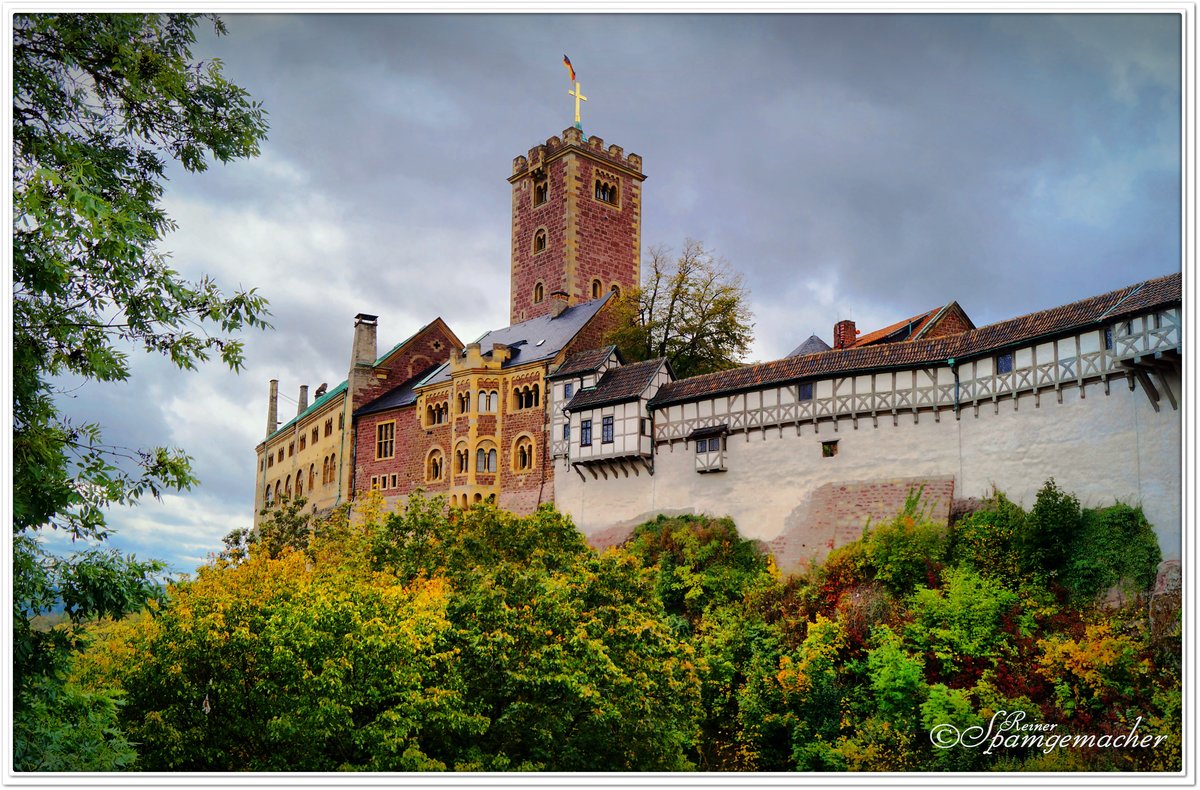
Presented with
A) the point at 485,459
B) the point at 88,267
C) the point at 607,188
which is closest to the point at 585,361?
the point at 485,459

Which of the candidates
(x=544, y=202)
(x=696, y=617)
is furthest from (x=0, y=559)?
(x=544, y=202)

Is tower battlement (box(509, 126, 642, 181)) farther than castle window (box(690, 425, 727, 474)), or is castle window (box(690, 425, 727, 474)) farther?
tower battlement (box(509, 126, 642, 181))

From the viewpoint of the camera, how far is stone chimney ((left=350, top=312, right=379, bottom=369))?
39.2 metres

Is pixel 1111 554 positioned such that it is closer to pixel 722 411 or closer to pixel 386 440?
pixel 722 411

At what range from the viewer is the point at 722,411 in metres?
26.2

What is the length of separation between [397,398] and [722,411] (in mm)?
15249

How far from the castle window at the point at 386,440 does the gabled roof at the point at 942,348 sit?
1184 cm

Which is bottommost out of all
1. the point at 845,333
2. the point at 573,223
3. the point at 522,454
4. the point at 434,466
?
the point at 434,466

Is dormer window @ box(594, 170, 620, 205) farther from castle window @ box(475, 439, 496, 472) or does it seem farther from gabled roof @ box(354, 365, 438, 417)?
castle window @ box(475, 439, 496, 472)

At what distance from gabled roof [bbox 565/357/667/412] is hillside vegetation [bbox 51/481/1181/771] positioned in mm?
5663

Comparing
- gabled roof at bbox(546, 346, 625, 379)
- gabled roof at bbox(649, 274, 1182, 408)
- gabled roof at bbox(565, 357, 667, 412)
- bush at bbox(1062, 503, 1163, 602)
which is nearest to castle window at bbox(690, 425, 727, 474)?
gabled roof at bbox(649, 274, 1182, 408)

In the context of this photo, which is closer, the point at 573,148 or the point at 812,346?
the point at 812,346

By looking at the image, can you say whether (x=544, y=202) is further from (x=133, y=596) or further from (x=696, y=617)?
(x=133, y=596)

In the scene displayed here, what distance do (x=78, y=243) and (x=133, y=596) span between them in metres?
3.16
